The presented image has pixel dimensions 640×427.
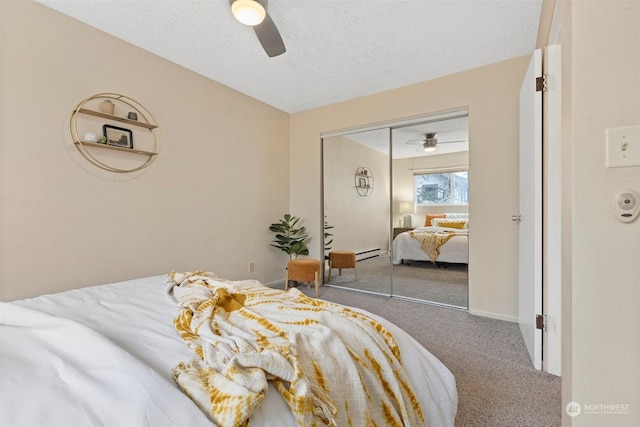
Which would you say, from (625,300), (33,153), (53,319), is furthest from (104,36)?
(625,300)

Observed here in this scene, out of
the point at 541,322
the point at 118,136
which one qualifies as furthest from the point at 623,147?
the point at 118,136

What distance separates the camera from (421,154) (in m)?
3.45

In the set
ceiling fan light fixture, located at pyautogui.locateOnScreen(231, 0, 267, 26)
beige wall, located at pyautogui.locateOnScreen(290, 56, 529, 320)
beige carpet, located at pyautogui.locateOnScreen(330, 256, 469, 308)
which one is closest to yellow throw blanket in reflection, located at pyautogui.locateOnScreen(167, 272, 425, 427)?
ceiling fan light fixture, located at pyautogui.locateOnScreen(231, 0, 267, 26)

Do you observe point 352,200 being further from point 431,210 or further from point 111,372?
point 111,372

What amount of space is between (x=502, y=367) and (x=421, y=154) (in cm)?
238

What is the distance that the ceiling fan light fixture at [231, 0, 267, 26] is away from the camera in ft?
5.53

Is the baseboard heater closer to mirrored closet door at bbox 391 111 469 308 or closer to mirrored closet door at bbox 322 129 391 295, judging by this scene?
mirrored closet door at bbox 322 129 391 295

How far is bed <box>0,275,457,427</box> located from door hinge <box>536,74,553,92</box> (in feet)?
5.97

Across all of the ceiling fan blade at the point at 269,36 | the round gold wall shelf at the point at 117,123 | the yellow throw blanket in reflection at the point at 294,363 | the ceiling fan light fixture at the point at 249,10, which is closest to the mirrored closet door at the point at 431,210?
the ceiling fan blade at the point at 269,36

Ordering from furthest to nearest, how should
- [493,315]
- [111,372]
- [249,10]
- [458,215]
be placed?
Result: [458,215]
[493,315]
[249,10]
[111,372]

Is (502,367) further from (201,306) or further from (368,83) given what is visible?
(368,83)

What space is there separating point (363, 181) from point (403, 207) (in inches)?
25.9

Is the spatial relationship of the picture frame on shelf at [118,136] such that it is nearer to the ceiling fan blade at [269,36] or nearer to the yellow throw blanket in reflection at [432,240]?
the ceiling fan blade at [269,36]

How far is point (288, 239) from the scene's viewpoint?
384 centimetres
